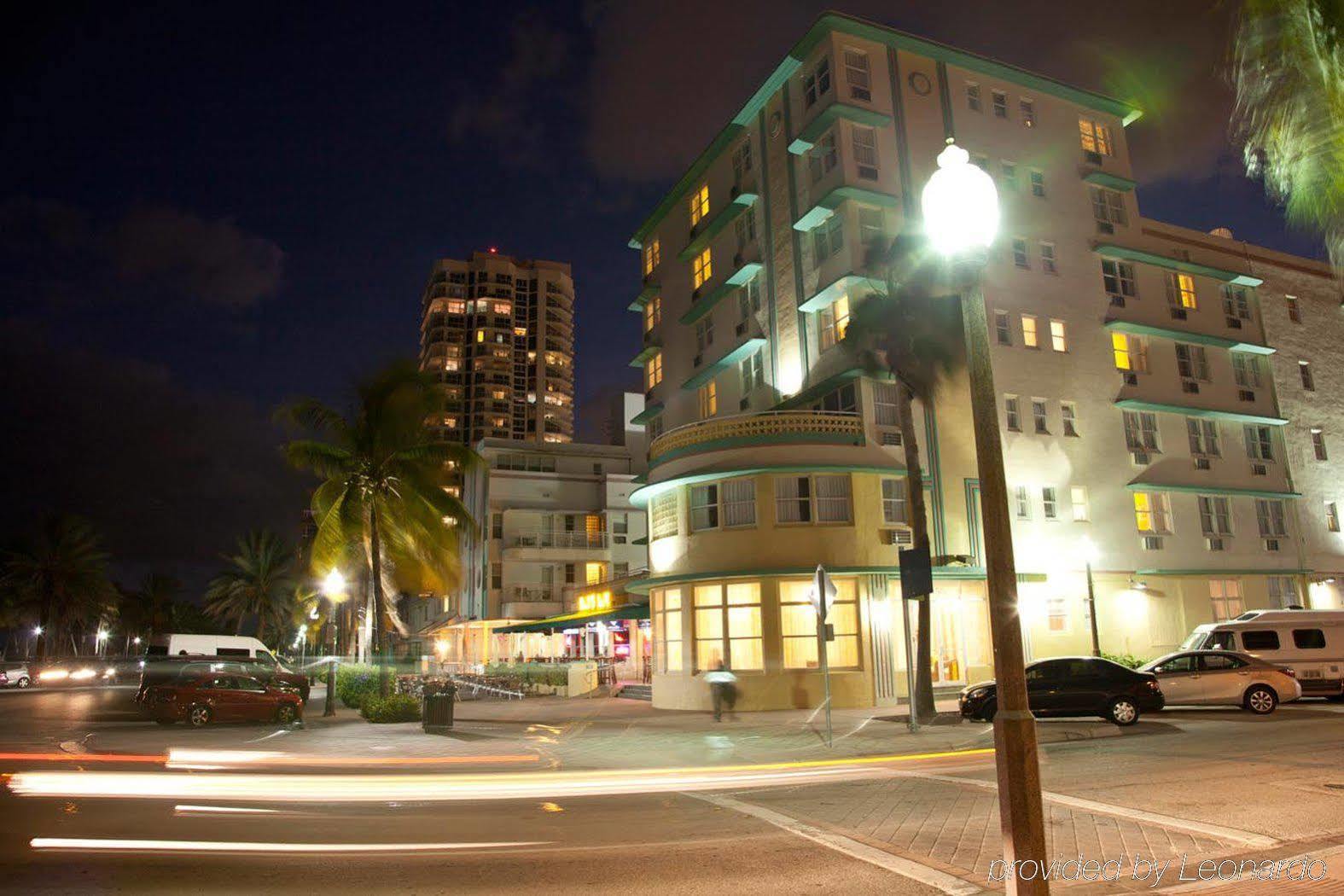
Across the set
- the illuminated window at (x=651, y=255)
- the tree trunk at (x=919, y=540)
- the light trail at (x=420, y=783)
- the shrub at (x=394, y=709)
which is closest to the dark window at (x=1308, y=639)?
the tree trunk at (x=919, y=540)

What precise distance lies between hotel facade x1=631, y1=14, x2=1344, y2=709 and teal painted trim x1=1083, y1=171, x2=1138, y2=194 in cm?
11

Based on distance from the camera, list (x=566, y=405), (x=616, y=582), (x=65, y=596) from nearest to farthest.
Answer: (x=616, y=582) → (x=65, y=596) → (x=566, y=405)

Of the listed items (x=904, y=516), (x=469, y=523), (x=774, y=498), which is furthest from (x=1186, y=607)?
(x=469, y=523)

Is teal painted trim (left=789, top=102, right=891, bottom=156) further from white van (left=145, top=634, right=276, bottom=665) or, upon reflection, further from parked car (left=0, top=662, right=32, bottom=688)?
parked car (left=0, top=662, right=32, bottom=688)

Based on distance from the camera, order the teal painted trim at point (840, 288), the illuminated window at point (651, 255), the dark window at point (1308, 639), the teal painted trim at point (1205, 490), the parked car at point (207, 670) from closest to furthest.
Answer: the dark window at point (1308, 639)
the parked car at point (207, 670)
the teal painted trim at point (840, 288)
the teal painted trim at point (1205, 490)
the illuminated window at point (651, 255)

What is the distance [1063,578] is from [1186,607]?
6641 mm

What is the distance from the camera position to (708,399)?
38250 mm

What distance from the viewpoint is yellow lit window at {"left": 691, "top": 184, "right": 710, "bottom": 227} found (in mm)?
39188

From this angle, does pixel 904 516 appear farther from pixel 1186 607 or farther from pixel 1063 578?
pixel 1186 607

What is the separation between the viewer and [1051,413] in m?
32.5

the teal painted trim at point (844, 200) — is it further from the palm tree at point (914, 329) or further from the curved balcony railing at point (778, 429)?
the curved balcony railing at point (778, 429)

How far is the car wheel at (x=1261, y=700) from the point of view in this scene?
20969mm

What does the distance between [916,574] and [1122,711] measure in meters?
5.66

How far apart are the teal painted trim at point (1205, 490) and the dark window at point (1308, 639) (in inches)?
408
